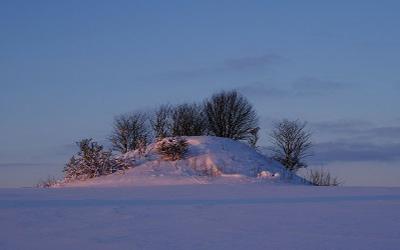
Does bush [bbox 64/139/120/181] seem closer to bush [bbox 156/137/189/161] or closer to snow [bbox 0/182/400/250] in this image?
bush [bbox 156/137/189/161]

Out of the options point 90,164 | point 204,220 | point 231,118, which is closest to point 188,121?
point 231,118

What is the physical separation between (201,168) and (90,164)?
4.73m

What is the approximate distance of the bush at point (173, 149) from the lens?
24.4 m

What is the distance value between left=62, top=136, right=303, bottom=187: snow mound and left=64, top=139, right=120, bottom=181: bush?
0.58 meters

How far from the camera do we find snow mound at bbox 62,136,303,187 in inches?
870

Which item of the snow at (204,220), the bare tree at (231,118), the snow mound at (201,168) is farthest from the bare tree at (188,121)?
the snow at (204,220)

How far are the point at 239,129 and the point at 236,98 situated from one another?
8.04 feet

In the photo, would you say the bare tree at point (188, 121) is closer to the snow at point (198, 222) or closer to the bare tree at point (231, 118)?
the bare tree at point (231, 118)

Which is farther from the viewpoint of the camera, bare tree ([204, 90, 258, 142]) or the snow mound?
bare tree ([204, 90, 258, 142])

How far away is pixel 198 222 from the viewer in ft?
31.9

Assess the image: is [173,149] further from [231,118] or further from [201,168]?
[231,118]

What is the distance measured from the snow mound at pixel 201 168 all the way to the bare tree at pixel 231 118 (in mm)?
20357

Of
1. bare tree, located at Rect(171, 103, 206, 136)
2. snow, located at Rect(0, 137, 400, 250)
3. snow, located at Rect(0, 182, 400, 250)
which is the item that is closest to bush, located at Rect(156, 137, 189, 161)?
snow, located at Rect(0, 137, 400, 250)

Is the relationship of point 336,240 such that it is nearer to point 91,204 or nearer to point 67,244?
point 67,244
